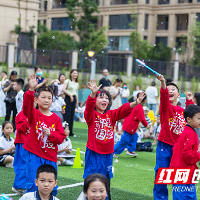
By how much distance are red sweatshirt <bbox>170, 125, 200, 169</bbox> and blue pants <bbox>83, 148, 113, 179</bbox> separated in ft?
2.50

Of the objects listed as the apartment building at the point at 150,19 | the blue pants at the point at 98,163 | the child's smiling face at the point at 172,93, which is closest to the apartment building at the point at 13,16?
the apartment building at the point at 150,19

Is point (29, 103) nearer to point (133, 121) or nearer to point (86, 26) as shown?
point (133, 121)

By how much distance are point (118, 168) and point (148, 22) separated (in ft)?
107

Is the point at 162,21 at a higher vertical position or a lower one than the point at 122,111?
higher

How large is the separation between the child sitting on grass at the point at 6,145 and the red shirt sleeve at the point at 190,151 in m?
3.52

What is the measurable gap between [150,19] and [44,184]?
36.4 meters

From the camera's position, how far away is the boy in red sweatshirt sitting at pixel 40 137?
4.13 m

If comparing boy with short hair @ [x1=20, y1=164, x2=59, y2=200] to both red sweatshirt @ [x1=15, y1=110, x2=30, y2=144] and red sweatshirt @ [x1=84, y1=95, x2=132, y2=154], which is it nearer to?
red sweatshirt @ [x1=84, y1=95, x2=132, y2=154]

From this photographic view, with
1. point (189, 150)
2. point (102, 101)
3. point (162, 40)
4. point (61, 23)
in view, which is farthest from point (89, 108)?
point (61, 23)

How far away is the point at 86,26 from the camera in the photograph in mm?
30297

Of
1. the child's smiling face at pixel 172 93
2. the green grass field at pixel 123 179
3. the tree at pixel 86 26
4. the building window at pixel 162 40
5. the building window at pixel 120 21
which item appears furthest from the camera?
the building window at pixel 162 40

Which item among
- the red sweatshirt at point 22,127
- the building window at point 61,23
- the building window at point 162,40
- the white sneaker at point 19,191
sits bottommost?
the white sneaker at point 19,191

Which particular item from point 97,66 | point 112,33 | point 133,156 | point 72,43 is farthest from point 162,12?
point 133,156

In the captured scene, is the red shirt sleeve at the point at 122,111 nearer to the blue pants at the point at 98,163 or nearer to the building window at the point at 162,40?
the blue pants at the point at 98,163
